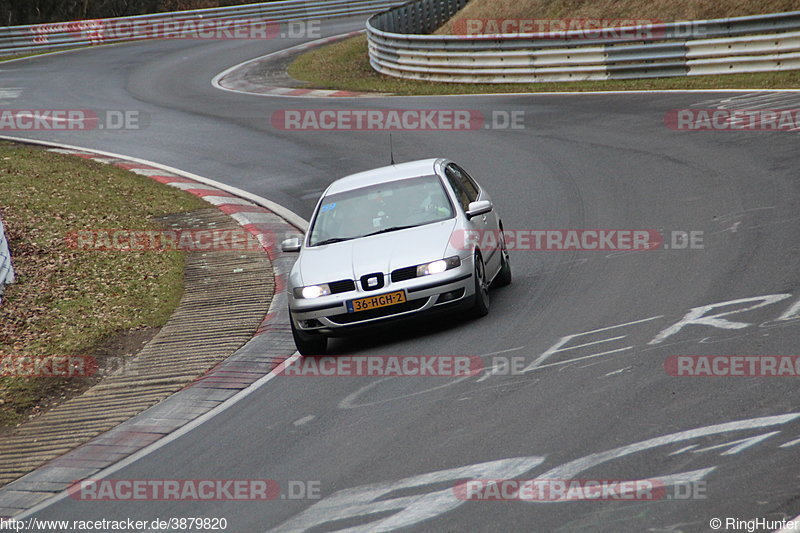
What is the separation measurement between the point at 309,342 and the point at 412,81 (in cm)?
1866

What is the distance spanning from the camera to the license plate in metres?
9.53

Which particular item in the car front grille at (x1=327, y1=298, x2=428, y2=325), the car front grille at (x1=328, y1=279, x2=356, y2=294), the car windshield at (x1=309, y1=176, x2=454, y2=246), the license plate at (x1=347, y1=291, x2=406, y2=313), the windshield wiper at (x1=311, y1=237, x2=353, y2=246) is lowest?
the car front grille at (x1=327, y1=298, x2=428, y2=325)

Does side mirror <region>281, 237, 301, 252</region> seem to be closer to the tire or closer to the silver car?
the silver car

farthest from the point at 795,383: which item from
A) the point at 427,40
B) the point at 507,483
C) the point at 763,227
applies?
the point at 427,40

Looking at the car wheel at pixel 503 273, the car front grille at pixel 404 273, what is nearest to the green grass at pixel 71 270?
the car front grille at pixel 404 273

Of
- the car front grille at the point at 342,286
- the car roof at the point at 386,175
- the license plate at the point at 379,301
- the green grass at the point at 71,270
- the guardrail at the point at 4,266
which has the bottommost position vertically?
the green grass at the point at 71,270

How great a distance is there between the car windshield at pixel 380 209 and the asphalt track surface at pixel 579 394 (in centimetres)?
109

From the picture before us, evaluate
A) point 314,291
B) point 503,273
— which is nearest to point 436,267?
point 314,291

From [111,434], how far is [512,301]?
418cm

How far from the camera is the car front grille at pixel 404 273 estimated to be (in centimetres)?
963

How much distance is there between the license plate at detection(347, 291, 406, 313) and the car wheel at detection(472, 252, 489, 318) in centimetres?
79

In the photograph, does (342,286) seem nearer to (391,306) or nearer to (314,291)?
(314,291)

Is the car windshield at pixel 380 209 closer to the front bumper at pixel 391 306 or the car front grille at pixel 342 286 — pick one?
the car front grille at pixel 342 286

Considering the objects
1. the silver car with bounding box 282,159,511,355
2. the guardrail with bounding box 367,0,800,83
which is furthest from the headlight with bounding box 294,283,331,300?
the guardrail with bounding box 367,0,800,83
